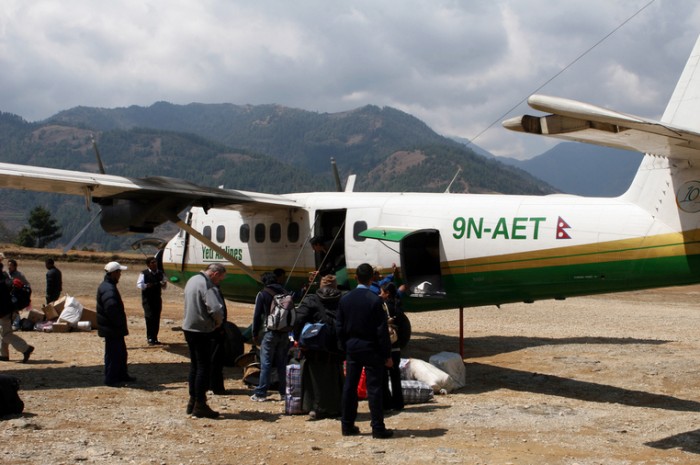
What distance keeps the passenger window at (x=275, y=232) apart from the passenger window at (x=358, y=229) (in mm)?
2278

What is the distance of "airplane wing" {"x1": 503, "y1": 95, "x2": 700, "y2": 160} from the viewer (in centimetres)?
677

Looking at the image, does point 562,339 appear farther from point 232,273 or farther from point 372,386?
point 372,386

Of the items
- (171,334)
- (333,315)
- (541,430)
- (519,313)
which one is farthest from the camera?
(519,313)

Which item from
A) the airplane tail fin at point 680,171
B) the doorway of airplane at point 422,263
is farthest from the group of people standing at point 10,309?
the airplane tail fin at point 680,171

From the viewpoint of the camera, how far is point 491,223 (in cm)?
1184

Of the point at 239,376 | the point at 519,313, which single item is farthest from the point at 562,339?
the point at 239,376

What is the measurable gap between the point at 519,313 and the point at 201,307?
55.8 ft

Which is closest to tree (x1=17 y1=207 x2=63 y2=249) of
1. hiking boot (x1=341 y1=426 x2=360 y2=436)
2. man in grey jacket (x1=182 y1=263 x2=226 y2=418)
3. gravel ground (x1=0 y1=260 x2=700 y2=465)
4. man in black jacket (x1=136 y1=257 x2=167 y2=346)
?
man in black jacket (x1=136 y1=257 x2=167 y2=346)

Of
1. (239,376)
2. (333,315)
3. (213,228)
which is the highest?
(213,228)

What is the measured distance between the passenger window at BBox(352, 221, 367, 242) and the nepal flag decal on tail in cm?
390

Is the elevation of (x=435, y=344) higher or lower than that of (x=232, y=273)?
lower

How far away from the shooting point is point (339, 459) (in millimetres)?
7395

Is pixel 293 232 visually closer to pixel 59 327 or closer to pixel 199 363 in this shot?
pixel 199 363

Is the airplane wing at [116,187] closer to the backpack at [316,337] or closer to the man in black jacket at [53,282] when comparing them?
the backpack at [316,337]
